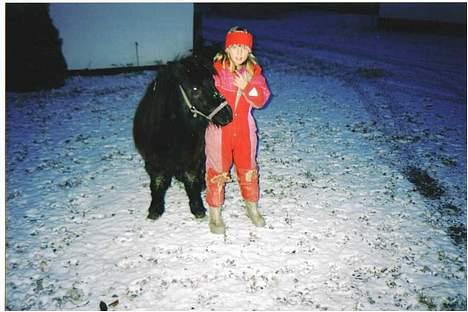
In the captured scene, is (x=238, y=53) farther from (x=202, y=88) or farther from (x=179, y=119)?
(x=179, y=119)

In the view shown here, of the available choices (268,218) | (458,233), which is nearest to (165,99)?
(268,218)

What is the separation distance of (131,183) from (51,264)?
5.84 ft

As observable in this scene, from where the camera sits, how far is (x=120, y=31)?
36.3 ft

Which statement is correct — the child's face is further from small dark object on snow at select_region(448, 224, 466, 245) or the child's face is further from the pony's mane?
small dark object on snow at select_region(448, 224, 466, 245)

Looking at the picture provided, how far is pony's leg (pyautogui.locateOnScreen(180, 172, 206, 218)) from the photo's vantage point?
13.3 feet

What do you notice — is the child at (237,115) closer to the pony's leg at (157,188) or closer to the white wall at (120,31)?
the pony's leg at (157,188)

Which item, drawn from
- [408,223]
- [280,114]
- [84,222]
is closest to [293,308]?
[408,223]

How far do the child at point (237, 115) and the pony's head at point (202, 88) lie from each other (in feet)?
0.47

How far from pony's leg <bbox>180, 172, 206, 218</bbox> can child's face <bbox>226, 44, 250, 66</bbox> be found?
1377 mm

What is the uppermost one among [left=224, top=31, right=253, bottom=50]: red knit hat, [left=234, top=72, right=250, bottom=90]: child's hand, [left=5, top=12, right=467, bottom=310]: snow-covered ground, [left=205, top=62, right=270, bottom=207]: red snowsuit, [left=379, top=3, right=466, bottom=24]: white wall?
[left=379, top=3, right=466, bottom=24]: white wall

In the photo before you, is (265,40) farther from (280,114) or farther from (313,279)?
(313,279)

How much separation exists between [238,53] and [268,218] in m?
2.15

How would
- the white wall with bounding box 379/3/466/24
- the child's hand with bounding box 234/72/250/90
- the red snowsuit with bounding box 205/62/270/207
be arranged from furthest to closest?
the white wall with bounding box 379/3/466/24 < the red snowsuit with bounding box 205/62/270/207 < the child's hand with bounding box 234/72/250/90

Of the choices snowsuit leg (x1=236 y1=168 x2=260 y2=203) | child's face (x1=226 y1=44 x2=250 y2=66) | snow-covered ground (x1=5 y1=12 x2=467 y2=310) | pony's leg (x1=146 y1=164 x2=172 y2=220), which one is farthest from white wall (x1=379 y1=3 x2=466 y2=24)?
pony's leg (x1=146 y1=164 x2=172 y2=220)
